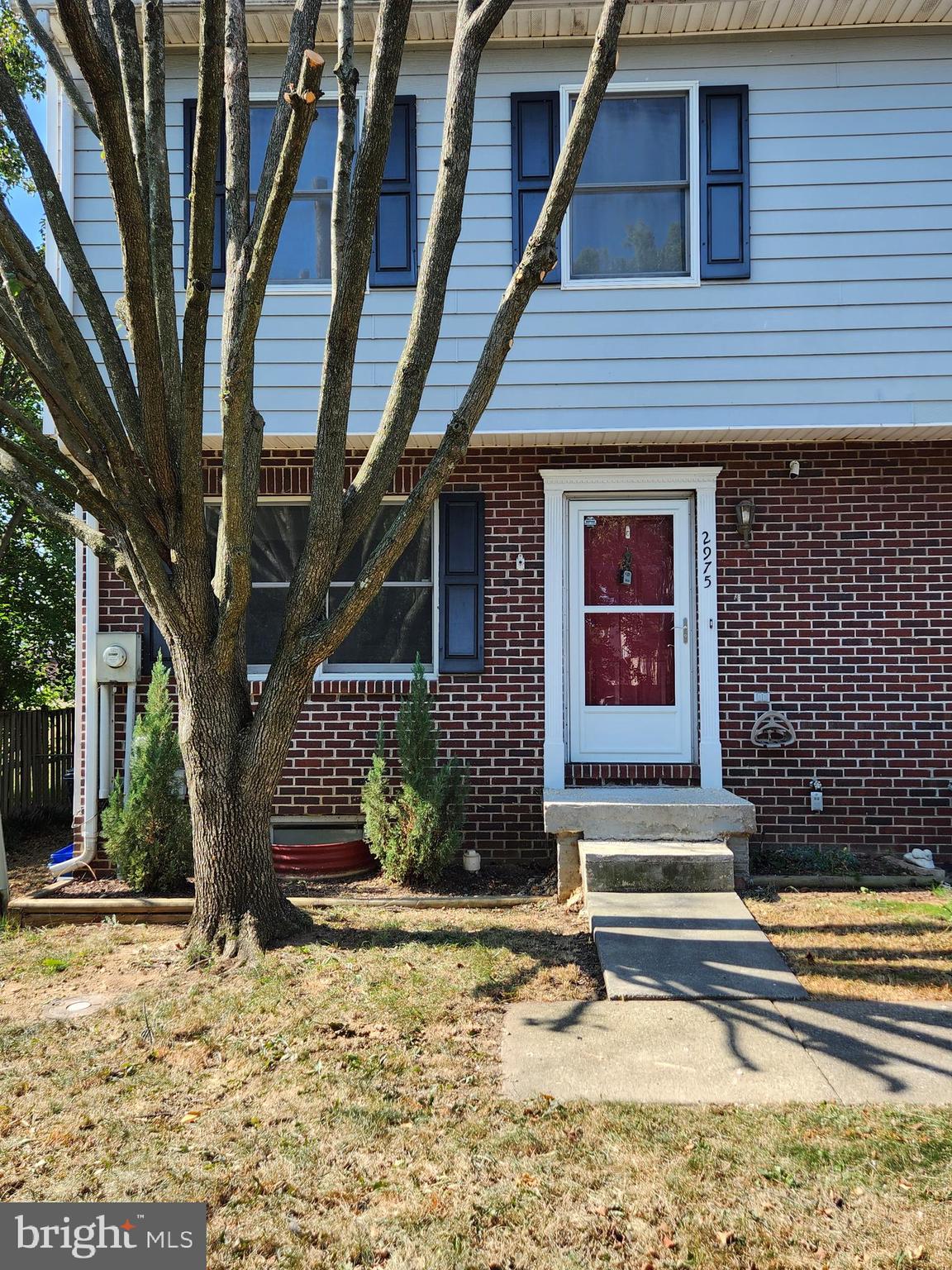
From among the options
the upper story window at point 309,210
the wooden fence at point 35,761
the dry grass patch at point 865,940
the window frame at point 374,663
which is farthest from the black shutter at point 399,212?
the wooden fence at point 35,761

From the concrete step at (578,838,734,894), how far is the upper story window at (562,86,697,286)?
3.95m

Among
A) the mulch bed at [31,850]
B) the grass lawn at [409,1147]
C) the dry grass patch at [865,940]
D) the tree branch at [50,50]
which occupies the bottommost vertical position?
the mulch bed at [31,850]

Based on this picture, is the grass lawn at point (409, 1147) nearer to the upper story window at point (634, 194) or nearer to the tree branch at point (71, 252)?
the tree branch at point (71, 252)

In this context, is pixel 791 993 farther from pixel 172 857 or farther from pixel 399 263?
pixel 399 263

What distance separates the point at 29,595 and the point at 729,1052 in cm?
932

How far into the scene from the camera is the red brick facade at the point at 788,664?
668 centimetres

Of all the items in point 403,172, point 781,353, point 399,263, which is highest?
point 403,172

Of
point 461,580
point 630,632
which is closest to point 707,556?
point 630,632

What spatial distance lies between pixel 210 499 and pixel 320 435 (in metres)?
2.64

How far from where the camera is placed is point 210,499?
6898mm

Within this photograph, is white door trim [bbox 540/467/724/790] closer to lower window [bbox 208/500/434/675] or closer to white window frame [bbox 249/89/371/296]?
lower window [bbox 208/500/434/675]

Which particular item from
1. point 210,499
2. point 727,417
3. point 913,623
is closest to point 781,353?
point 727,417

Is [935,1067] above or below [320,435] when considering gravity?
below

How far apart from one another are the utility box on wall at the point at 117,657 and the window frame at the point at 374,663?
2.72 feet
